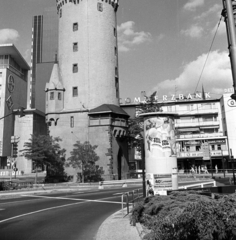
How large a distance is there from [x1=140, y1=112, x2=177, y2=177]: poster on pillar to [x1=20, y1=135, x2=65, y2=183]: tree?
95.3ft

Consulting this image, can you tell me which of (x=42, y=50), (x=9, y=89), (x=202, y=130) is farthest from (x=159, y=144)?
(x=42, y=50)

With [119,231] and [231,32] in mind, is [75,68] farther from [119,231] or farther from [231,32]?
[231,32]

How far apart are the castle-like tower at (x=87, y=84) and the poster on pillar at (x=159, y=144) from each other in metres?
32.3

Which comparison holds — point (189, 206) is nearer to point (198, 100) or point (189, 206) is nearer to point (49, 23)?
point (198, 100)

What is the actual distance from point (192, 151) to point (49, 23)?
109m

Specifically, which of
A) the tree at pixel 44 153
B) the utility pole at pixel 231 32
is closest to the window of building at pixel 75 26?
the tree at pixel 44 153

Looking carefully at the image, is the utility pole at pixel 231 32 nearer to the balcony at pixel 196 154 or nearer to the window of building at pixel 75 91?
the window of building at pixel 75 91

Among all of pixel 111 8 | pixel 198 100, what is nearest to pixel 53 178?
pixel 111 8

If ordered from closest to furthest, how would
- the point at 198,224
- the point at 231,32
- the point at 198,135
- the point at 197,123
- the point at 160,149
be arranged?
1. the point at 198,224
2. the point at 231,32
3. the point at 160,149
4. the point at 198,135
5. the point at 197,123

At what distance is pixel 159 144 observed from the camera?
15.4m

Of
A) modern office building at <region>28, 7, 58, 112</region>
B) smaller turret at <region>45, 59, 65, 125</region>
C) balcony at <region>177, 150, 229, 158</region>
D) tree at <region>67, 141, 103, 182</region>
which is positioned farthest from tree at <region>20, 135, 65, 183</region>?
modern office building at <region>28, 7, 58, 112</region>

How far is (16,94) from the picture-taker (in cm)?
8094

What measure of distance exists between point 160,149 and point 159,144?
0.90ft

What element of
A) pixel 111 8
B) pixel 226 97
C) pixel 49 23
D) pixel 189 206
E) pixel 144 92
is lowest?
pixel 189 206
